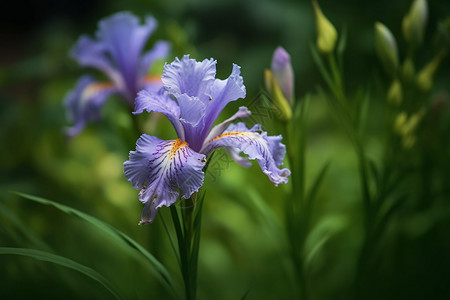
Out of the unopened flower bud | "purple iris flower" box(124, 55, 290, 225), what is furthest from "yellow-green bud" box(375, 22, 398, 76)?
"purple iris flower" box(124, 55, 290, 225)

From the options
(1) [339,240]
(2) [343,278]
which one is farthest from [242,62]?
(2) [343,278]

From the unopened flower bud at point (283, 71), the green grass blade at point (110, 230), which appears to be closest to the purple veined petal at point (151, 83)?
the unopened flower bud at point (283, 71)

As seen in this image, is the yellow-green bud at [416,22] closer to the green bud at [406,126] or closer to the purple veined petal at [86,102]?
the green bud at [406,126]

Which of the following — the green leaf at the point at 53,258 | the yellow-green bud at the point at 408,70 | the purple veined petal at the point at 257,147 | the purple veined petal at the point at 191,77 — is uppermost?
the yellow-green bud at the point at 408,70

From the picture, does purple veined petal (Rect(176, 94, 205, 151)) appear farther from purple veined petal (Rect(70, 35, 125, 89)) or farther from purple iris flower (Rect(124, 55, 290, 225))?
purple veined petal (Rect(70, 35, 125, 89))

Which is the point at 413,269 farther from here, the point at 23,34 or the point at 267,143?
the point at 23,34

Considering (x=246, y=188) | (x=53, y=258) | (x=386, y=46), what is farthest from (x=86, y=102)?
(x=386, y=46)
